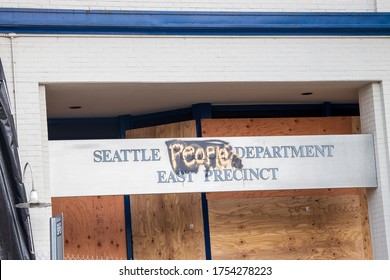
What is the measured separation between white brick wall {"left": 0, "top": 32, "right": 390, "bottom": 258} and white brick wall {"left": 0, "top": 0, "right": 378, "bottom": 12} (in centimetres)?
55

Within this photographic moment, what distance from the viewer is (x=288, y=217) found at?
1714 centimetres

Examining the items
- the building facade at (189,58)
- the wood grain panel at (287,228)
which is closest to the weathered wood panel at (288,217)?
the wood grain panel at (287,228)

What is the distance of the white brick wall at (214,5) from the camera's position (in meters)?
14.8

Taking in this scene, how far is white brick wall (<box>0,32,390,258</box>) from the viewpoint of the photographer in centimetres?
1423

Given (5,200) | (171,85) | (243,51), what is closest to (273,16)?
(243,51)

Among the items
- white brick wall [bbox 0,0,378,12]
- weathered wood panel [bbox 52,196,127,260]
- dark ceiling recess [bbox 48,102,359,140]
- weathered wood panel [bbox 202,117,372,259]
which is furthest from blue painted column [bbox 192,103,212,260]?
white brick wall [bbox 0,0,378,12]

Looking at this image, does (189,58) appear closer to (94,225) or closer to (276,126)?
(276,126)

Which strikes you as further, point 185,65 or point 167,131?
point 167,131

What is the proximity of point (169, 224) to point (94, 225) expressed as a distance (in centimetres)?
129

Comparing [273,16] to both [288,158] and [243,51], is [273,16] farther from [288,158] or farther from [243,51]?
[288,158]

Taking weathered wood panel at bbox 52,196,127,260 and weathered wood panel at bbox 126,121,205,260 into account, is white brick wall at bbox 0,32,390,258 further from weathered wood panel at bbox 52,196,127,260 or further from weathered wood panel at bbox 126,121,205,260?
weathered wood panel at bbox 52,196,127,260

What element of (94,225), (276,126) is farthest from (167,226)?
(276,126)

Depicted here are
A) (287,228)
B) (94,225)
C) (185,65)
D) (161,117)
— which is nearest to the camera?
(185,65)

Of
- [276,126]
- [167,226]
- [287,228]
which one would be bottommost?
[287,228]
